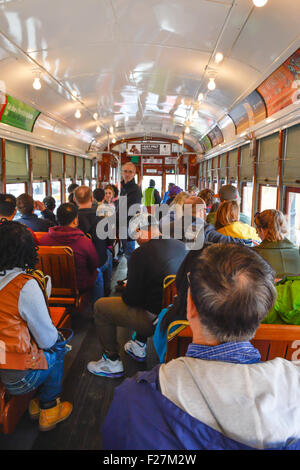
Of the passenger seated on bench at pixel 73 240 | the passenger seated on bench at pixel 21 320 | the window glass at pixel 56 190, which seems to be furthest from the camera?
the window glass at pixel 56 190

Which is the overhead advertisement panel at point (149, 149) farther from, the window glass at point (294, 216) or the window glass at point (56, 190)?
the window glass at point (294, 216)

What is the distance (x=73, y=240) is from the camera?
3439 mm

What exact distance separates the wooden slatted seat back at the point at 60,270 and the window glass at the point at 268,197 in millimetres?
3756

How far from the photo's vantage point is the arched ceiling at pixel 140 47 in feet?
11.2

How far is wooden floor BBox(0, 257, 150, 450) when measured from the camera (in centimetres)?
208

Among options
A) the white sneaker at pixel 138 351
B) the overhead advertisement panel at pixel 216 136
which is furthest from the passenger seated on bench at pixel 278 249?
the overhead advertisement panel at pixel 216 136

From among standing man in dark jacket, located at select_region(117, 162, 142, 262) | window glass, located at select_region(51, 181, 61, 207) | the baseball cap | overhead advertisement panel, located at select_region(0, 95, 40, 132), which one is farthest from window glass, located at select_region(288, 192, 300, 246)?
window glass, located at select_region(51, 181, 61, 207)

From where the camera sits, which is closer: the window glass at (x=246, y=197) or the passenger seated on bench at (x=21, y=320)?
the passenger seated on bench at (x=21, y=320)

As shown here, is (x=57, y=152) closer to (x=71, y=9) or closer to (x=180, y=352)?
(x=71, y=9)

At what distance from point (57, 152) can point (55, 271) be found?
23.2 feet

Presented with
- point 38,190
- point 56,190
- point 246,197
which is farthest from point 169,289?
point 56,190

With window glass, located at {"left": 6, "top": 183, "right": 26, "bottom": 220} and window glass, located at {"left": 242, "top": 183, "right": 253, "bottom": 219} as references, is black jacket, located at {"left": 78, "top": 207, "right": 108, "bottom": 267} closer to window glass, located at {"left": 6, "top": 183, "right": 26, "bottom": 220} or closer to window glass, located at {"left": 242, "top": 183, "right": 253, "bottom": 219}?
window glass, located at {"left": 6, "top": 183, "right": 26, "bottom": 220}

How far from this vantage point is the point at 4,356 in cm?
176

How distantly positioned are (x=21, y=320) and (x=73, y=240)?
5.51 ft
